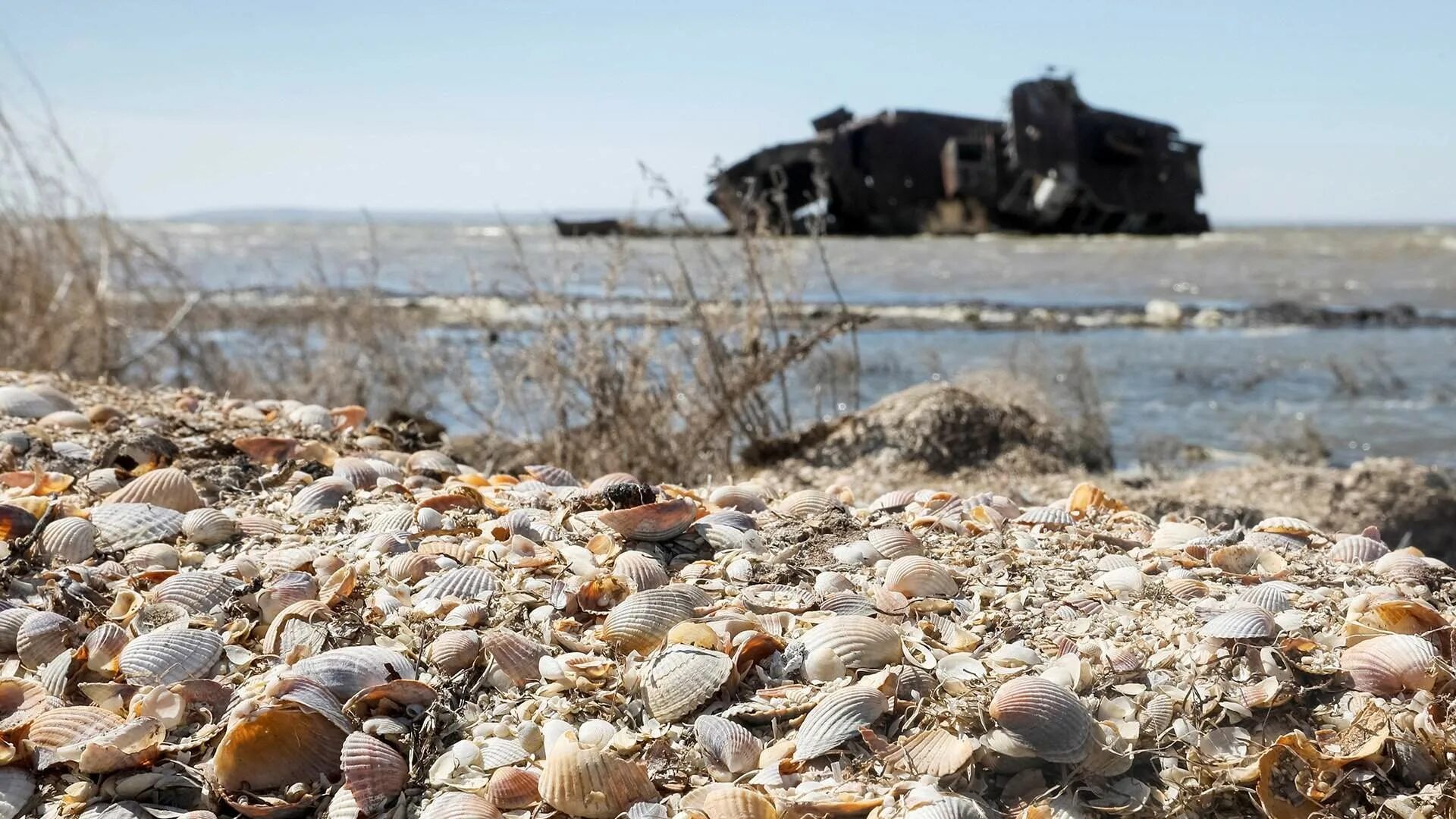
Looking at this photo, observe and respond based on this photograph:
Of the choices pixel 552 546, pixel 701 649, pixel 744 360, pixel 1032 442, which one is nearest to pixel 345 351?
pixel 744 360

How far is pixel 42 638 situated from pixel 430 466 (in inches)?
41.7

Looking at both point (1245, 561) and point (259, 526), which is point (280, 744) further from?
point (1245, 561)

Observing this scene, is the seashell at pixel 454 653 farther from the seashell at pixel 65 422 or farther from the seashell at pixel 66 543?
the seashell at pixel 65 422

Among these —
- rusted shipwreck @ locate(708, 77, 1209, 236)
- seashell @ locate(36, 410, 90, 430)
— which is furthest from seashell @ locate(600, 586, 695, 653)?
rusted shipwreck @ locate(708, 77, 1209, 236)

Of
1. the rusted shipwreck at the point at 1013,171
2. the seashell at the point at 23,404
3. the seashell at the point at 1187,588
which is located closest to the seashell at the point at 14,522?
the seashell at the point at 23,404

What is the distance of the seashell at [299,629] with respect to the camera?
164 cm

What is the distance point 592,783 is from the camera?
1.34 meters

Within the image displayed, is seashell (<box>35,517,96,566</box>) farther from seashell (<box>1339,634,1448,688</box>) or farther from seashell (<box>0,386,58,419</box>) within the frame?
seashell (<box>1339,634,1448,688</box>)

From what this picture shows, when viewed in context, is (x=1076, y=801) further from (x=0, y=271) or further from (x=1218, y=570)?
(x=0, y=271)

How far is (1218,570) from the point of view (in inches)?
76.0

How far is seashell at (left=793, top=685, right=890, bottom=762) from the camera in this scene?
1.40 metres

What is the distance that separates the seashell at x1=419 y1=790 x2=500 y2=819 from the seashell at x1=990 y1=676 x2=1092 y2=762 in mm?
625

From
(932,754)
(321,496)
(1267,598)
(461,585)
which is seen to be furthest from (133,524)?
(1267,598)

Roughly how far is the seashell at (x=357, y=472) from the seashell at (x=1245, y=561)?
169 centimetres
